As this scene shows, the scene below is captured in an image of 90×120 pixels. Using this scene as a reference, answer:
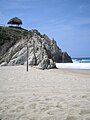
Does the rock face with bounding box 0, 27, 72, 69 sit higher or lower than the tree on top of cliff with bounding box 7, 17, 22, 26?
lower

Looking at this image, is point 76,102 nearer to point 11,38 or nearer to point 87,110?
point 87,110

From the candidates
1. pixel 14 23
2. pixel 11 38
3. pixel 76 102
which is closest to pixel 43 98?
pixel 76 102

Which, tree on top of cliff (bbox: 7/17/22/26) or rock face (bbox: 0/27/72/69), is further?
tree on top of cliff (bbox: 7/17/22/26)

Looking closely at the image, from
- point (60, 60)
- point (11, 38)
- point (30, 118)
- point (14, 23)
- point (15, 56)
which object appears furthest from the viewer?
point (60, 60)

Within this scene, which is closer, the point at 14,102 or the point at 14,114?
the point at 14,114

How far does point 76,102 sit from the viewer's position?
573 centimetres

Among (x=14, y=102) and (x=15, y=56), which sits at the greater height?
(x=15, y=56)

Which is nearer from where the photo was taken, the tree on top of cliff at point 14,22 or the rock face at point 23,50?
the rock face at point 23,50

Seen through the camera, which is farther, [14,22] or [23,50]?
[14,22]

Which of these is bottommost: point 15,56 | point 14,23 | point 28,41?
point 15,56

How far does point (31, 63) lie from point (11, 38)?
11.6m

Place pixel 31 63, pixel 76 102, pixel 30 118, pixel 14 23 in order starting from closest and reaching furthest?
pixel 30 118 → pixel 76 102 → pixel 31 63 → pixel 14 23

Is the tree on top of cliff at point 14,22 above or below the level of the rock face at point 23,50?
above

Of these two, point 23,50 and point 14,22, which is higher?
point 14,22
